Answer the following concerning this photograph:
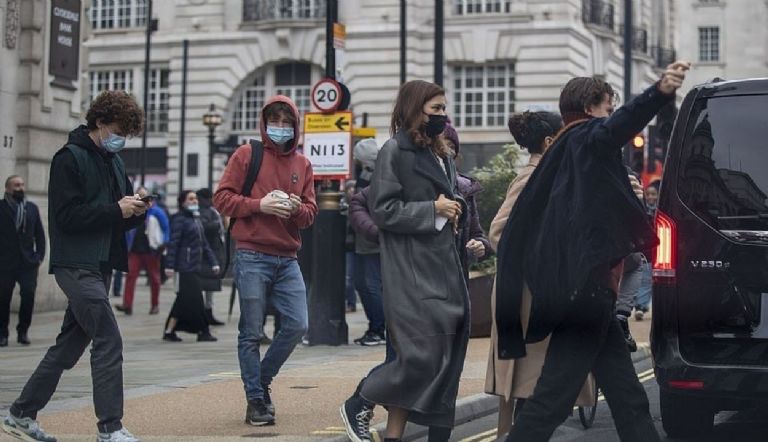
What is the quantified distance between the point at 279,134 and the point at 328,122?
6478 millimetres

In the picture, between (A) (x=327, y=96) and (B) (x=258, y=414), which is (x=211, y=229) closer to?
(A) (x=327, y=96)

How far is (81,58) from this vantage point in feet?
71.3

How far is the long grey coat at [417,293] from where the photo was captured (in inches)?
292

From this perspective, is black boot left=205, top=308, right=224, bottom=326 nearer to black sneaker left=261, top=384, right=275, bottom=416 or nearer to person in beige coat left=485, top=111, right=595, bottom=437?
black sneaker left=261, top=384, right=275, bottom=416

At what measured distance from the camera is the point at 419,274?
293 inches

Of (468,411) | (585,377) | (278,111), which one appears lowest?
(468,411)

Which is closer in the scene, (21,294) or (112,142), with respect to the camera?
(112,142)

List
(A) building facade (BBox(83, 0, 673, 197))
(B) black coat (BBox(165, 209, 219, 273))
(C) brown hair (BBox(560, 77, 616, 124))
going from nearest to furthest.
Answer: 1. (C) brown hair (BBox(560, 77, 616, 124))
2. (B) black coat (BBox(165, 209, 219, 273))
3. (A) building facade (BBox(83, 0, 673, 197))

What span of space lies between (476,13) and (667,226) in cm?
3722

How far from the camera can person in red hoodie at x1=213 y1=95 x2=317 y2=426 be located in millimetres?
8820

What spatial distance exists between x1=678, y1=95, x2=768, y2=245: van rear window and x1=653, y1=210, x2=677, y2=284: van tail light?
0.16 meters

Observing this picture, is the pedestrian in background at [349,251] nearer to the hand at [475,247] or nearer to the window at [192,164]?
the hand at [475,247]

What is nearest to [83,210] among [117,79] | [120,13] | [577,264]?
[577,264]

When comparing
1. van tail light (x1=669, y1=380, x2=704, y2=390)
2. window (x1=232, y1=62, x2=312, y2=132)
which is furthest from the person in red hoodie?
window (x1=232, y1=62, x2=312, y2=132)
